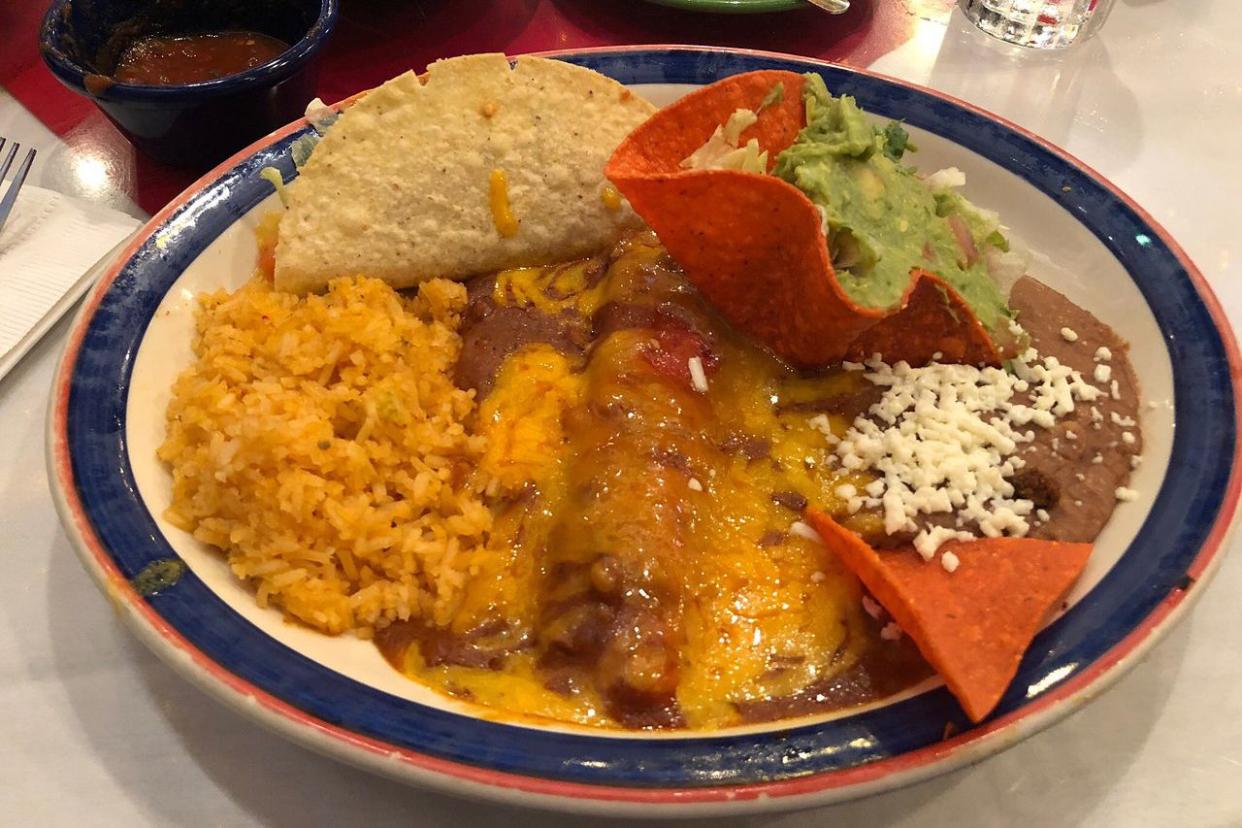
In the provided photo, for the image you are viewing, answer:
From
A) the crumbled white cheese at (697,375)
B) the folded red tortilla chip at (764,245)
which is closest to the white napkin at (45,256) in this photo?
Answer: the folded red tortilla chip at (764,245)

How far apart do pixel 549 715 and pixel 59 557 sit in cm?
99

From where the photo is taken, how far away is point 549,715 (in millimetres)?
1340

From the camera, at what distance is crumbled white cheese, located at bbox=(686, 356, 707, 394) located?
172 centimetres

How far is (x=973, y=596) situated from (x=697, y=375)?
25.7 inches

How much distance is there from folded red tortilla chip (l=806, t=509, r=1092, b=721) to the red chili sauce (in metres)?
1.92

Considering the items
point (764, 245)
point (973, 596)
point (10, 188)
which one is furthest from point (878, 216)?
point (10, 188)

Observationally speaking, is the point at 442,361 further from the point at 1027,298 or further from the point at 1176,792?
the point at 1176,792

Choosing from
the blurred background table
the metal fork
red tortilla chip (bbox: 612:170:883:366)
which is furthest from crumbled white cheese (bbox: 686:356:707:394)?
the metal fork

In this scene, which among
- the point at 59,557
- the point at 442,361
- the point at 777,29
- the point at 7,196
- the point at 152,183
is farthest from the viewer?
the point at 777,29

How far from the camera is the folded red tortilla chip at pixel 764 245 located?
1.57 m

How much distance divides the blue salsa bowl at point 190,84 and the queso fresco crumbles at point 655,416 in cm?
43

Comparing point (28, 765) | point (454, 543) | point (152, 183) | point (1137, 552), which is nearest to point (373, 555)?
point (454, 543)

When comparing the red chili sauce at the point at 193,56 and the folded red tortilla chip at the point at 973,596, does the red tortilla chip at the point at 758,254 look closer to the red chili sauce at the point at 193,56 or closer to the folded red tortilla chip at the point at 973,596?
the folded red tortilla chip at the point at 973,596

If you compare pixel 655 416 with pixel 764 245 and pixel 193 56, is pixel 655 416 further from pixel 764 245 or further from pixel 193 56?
pixel 193 56
